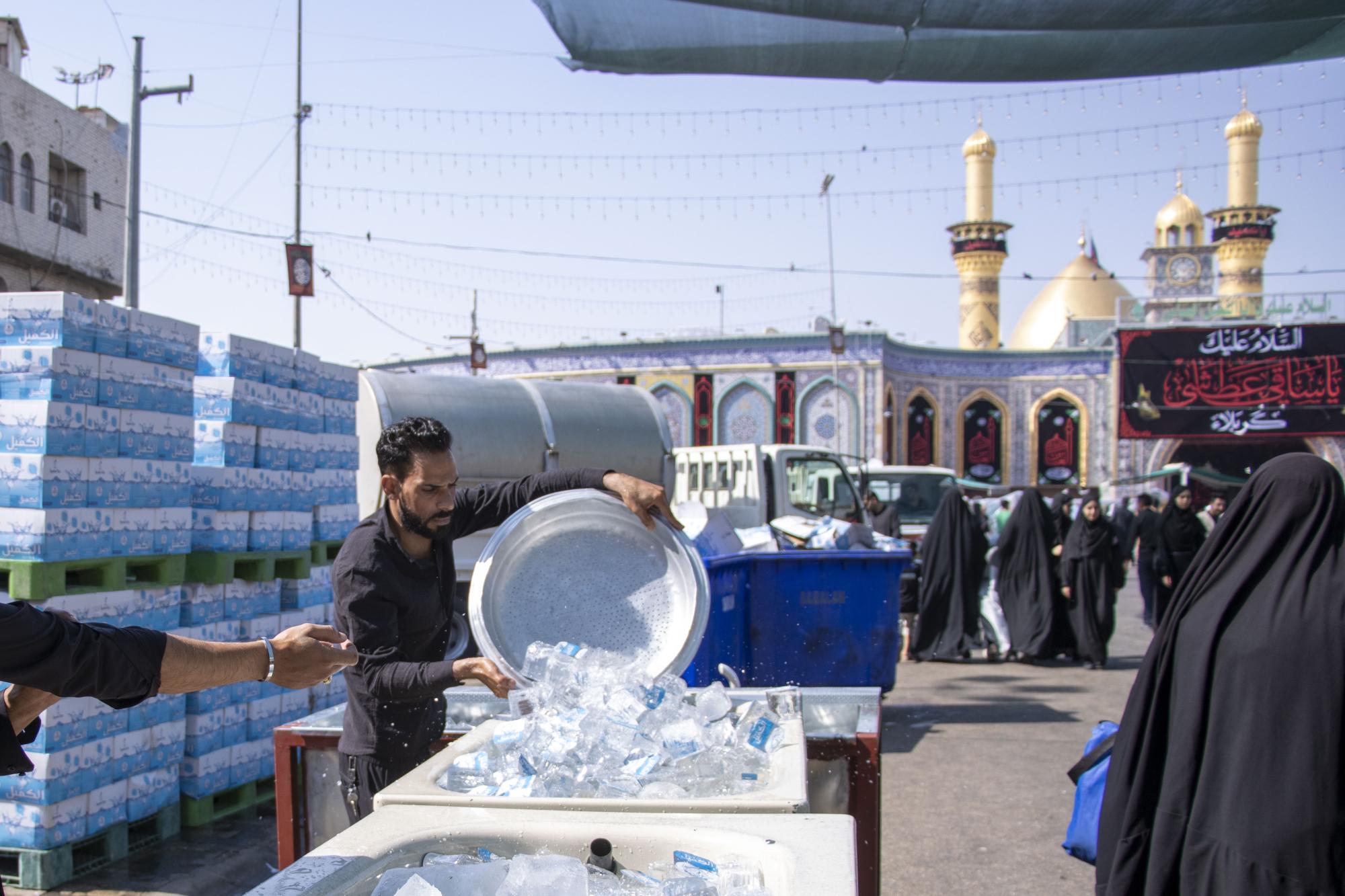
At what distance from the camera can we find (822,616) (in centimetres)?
711

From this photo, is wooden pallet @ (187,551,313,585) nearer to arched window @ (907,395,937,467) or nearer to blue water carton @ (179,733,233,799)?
blue water carton @ (179,733,233,799)

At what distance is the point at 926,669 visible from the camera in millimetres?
9938

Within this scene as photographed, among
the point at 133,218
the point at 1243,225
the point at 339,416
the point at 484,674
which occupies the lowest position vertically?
the point at 484,674

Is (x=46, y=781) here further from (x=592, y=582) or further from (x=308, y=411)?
(x=592, y=582)

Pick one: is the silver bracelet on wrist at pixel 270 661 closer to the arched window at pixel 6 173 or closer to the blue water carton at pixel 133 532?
the blue water carton at pixel 133 532

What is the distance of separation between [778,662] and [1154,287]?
110 ft

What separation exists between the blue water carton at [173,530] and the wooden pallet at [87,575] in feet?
0.10

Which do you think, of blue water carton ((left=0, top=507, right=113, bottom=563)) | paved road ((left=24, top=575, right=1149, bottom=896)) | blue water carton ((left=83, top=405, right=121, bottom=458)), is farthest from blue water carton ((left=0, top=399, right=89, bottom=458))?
paved road ((left=24, top=575, right=1149, bottom=896))

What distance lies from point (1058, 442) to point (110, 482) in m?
29.3

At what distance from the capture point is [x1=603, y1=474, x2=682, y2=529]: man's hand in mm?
3008

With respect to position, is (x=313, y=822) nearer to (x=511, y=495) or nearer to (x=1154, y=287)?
(x=511, y=495)

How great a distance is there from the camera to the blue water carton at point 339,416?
6074 mm

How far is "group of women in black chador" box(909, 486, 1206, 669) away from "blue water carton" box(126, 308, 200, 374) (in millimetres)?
7154

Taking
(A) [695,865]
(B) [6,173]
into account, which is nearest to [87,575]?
(A) [695,865]
